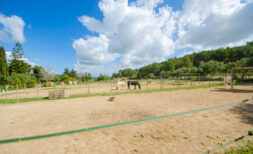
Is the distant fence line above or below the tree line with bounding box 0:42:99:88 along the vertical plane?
below

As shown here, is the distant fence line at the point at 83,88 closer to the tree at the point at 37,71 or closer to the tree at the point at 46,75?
the tree at the point at 46,75

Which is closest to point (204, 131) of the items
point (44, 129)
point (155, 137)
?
point (155, 137)

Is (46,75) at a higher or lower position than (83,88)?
higher

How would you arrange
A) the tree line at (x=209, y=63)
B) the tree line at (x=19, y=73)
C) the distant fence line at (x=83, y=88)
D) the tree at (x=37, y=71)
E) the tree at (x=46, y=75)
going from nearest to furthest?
the distant fence line at (x=83, y=88)
the tree line at (x=19, y=73)
the tree line at (x=209, y=63)
the tree at (x=46, y=75)
the tree at (x=37, y=71)

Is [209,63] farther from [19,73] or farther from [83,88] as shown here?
[19,73]

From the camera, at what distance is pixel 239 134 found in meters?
2.98

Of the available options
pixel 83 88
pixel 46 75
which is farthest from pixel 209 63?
pixel 46 75

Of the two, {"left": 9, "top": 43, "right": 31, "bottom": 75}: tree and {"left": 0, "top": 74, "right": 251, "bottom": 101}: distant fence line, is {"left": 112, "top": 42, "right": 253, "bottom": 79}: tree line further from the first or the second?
{"left": 9, "top": 43, "right": 31, "bottom": 75}: tree

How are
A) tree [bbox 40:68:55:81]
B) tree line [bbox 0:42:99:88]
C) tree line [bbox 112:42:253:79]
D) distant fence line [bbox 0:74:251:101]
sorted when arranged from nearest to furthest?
distant fence line [bbox 0:74:251:101] < tree line [bbox 0:42:99:88] < tree line [bbox 112:42:253:79] < tree [bbox 40:68:55:81]

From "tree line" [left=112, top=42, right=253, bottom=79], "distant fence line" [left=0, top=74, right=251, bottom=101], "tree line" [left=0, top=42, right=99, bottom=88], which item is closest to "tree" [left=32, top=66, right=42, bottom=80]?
"tree line" [left=0, top=42, right=99, bottom=88]

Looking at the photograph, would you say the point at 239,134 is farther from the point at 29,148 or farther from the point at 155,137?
the point at 29,148

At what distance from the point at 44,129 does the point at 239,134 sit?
666 centimetres

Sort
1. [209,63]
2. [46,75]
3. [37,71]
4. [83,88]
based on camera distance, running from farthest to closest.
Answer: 1. [37,71]
2. [46,75]
3. [209,63]
4. [83,88]

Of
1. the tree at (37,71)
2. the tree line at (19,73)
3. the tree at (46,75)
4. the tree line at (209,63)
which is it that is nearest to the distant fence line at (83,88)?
the tree line at (19,73)
